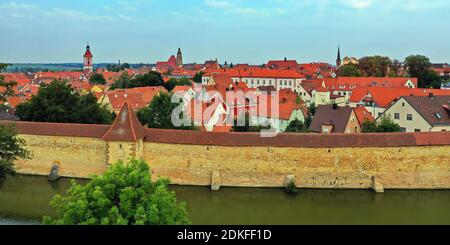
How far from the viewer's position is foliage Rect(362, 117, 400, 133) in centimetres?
2781

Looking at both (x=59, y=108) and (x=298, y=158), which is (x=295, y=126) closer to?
(x=298, y=158)

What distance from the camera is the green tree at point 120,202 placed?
1062 cm

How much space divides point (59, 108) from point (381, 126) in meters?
16.4

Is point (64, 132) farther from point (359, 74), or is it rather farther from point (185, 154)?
point (359, 74)

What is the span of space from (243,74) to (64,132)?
50991 mm

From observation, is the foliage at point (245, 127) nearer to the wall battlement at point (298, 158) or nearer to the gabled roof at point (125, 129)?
the wall battlement at point (298, 158)

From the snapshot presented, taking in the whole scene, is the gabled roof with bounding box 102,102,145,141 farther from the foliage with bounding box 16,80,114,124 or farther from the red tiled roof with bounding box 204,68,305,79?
the red tiled roof with bounding box 204,68,305,79

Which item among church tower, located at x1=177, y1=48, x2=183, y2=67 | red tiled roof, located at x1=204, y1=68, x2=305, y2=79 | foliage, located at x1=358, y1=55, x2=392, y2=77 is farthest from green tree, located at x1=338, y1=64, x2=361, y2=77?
church tower, located at x1=177, y1=48, x2=183, y2=67

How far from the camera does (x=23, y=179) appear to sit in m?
23.8

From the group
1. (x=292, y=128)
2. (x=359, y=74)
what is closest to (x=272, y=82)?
(x=359, y=74)

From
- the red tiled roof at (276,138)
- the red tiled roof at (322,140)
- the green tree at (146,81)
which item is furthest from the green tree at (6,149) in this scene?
the green tree at (146,81)

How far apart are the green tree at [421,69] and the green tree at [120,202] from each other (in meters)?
56.2

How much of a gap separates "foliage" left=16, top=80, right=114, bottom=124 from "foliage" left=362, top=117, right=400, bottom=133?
13809 mm
